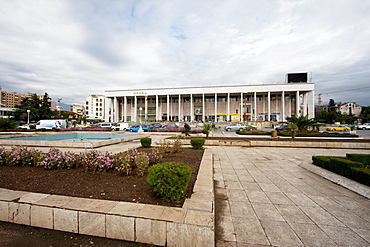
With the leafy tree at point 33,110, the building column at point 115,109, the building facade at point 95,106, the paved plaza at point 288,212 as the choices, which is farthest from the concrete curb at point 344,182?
the building facade at point 95,106

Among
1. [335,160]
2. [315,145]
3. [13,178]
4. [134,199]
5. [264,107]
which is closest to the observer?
[134,199]

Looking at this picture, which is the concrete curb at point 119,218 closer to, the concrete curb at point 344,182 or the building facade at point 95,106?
the concrete curb at point 344,182

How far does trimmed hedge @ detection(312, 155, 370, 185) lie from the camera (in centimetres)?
446

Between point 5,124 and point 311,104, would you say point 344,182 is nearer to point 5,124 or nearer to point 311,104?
point 5,124

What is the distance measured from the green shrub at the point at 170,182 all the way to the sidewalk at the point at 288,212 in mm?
836

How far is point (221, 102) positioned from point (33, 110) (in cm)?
6250

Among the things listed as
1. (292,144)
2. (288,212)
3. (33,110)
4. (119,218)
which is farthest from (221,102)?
(119,218)

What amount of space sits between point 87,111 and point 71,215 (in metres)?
109

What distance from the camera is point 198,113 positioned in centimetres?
6531

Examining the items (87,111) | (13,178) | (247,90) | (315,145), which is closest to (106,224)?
(13,178)

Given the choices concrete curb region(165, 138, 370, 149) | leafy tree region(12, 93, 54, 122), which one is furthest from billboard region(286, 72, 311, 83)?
leafy tree region(12, 93, 54, 122)

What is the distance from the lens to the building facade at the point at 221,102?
186 feet

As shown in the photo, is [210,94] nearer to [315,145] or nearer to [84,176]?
[315,145]

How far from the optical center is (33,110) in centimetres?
5328
